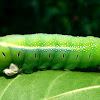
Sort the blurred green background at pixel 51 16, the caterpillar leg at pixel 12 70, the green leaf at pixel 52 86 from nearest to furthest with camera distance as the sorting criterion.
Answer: the green leaf at pixel 52 86, the caterpillar leg at pixel 12 70, the blurred green background at pixel 51 16

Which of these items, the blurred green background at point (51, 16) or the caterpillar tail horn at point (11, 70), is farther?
the blurred green background at point (51, 16)

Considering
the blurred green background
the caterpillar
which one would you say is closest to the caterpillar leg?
the caterpillar

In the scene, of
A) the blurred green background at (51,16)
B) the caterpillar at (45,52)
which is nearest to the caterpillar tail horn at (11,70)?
the caterpillar at (45,52)

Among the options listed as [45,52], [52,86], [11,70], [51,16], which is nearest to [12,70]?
[11,70]

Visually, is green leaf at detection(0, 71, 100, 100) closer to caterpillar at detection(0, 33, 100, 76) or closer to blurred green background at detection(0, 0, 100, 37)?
caterpillar at detection(0, 33, 100, 76)

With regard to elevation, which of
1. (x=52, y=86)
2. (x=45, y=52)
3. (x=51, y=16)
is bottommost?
(x=52, y=86)

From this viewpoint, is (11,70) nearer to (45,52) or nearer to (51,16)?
(45,52)

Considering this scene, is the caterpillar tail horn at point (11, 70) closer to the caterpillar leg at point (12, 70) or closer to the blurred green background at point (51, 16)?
the caterpillar leg at point (12, 70)

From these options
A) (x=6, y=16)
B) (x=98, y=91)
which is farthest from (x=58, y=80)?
(x=6, y=16)
